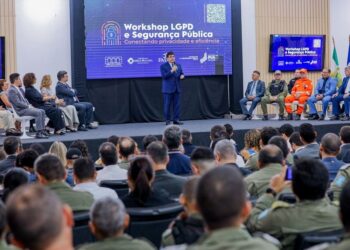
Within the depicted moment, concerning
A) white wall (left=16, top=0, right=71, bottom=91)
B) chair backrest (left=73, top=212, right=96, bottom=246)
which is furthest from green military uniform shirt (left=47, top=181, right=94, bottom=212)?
white wall (left=16, top=0, right=71, bottom=91)

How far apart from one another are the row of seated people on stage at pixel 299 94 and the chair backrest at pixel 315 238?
8.48 meters

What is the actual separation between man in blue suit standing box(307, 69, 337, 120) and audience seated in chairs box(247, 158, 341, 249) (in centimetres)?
847

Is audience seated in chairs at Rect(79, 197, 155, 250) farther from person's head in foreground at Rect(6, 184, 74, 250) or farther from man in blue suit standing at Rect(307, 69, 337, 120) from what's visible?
man in blue suit standing at Rect(307, 69, 337, 120)

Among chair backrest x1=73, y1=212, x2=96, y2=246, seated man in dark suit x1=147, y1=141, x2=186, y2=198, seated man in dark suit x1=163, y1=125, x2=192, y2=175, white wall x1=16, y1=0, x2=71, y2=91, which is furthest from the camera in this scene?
white wall x1=16, y1=0, x2=71, y2=91

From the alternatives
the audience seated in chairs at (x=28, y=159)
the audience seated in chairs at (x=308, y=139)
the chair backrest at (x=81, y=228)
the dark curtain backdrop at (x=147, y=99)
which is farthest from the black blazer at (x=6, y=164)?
the dark curtain backdrop at (x=147, y=99)

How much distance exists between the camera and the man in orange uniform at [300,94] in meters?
11.1

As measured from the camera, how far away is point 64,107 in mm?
9234

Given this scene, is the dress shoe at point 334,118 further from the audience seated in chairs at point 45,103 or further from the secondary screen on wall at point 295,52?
the audience seated in chairs at point 45,103

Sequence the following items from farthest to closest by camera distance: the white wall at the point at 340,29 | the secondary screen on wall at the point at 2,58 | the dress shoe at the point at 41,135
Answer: the white wall at the point at 340,29
the secondary screen on wall at the point at 2,58
the dress shoe at the point at 41,135

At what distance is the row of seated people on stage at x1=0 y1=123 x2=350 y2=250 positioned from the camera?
1.47 metres

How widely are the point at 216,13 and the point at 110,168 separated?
7893mm

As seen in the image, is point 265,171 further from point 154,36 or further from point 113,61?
point 154,36

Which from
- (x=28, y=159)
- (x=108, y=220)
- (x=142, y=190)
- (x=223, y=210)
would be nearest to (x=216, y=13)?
(x=28, y=159)

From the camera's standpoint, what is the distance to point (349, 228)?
1856mm
